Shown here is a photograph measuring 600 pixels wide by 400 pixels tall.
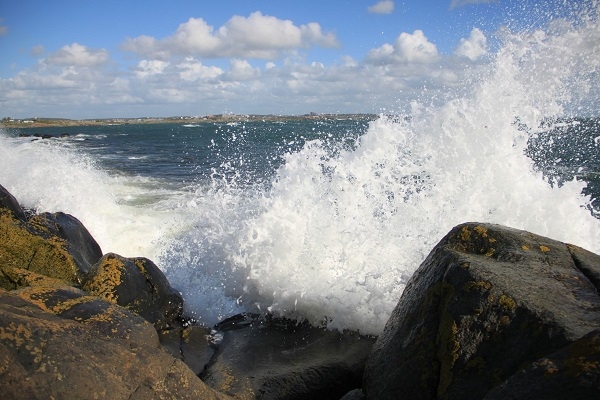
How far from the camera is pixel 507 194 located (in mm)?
7402

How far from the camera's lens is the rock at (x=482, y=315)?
242 centimetres

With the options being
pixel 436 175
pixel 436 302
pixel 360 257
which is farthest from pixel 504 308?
pixel 436 175

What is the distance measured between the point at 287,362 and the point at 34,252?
347cm

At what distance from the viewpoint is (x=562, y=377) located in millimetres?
1931

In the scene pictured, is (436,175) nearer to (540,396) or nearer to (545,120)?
(545,120)

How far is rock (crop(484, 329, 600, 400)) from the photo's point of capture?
1.84 metres

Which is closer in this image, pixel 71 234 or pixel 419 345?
pixel 419 345

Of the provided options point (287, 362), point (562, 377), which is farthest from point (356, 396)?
point (562, 377)

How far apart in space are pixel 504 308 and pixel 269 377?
2.51 meters

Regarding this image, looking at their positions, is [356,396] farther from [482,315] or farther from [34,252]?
[34,252]

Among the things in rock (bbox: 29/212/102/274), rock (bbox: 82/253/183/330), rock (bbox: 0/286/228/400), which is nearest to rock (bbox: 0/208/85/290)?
rock (bbox: 29/212/102/274)

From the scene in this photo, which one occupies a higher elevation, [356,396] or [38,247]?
[38,247]

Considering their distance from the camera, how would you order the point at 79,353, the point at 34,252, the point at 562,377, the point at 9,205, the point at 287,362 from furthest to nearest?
the point at 9,205, the point at 34,252, the point at 287,362, the point at 79,353, the point at 562,377

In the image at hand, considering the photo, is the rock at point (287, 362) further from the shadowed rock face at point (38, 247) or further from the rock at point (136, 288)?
Result: the shadowed rock face at point (38, 247)
